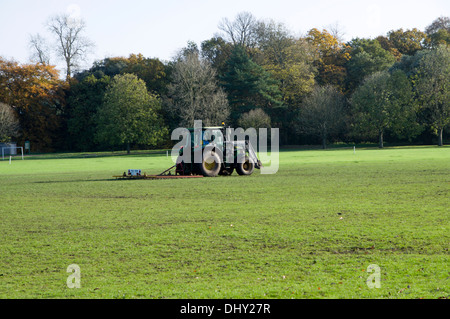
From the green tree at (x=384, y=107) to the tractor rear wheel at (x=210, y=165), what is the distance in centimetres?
4929

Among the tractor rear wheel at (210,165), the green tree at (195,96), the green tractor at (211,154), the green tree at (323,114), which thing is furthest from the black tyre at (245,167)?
the green tree at (323,114)

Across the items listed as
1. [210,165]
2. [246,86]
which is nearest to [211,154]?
[210,165]

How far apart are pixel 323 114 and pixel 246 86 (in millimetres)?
12353

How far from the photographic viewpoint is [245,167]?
25.9 meters

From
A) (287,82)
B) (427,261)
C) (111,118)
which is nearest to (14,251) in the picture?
(427,261)

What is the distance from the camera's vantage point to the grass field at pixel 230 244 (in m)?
6.41

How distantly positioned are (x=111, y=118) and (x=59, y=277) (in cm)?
6389

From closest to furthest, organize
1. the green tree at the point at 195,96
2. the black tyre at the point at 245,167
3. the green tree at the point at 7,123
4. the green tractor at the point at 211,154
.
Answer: the green tractor at the point at 211,154
the black tyre at the point at 245,167
the green tree at the point at 7,123
the green tree at the point at 195,96

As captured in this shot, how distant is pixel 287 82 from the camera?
79.7 metres

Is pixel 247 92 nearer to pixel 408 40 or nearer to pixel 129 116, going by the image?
pixel 129 116

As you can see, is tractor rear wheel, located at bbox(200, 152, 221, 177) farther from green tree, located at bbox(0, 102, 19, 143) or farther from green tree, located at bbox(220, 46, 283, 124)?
green tree, located at bbox(0, 102, 19, 143)

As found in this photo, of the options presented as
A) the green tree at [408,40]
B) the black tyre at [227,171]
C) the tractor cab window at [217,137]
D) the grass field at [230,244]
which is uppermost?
the green tree at [408,40]

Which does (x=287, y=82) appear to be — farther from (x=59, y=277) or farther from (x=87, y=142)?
(x=59, y=277)

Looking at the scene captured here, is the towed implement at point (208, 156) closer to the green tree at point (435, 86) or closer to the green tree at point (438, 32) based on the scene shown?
the green tree at point (435, 86)
